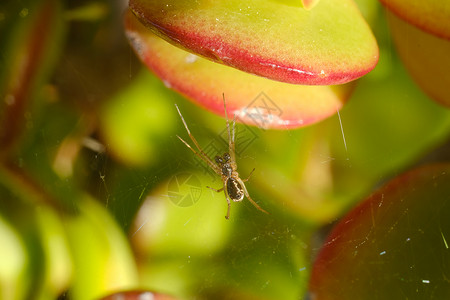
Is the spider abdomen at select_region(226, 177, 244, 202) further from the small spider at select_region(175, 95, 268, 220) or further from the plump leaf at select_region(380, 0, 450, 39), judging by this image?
the plump leaf at select_region(380, 0, 450, 39)

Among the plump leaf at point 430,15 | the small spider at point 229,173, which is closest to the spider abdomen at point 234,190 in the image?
the small spider at point 229,173

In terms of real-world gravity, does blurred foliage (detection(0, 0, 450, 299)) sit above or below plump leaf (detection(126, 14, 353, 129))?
below

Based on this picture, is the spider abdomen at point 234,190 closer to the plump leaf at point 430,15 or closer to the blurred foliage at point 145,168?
the blurred foliage at point 145,168

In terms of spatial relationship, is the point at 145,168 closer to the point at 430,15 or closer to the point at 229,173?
the point at 229,173

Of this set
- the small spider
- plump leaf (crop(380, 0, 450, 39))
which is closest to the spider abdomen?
the small spider

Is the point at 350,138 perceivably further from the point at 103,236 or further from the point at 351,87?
the point at 103,236

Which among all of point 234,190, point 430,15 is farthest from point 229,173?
point 430,15
